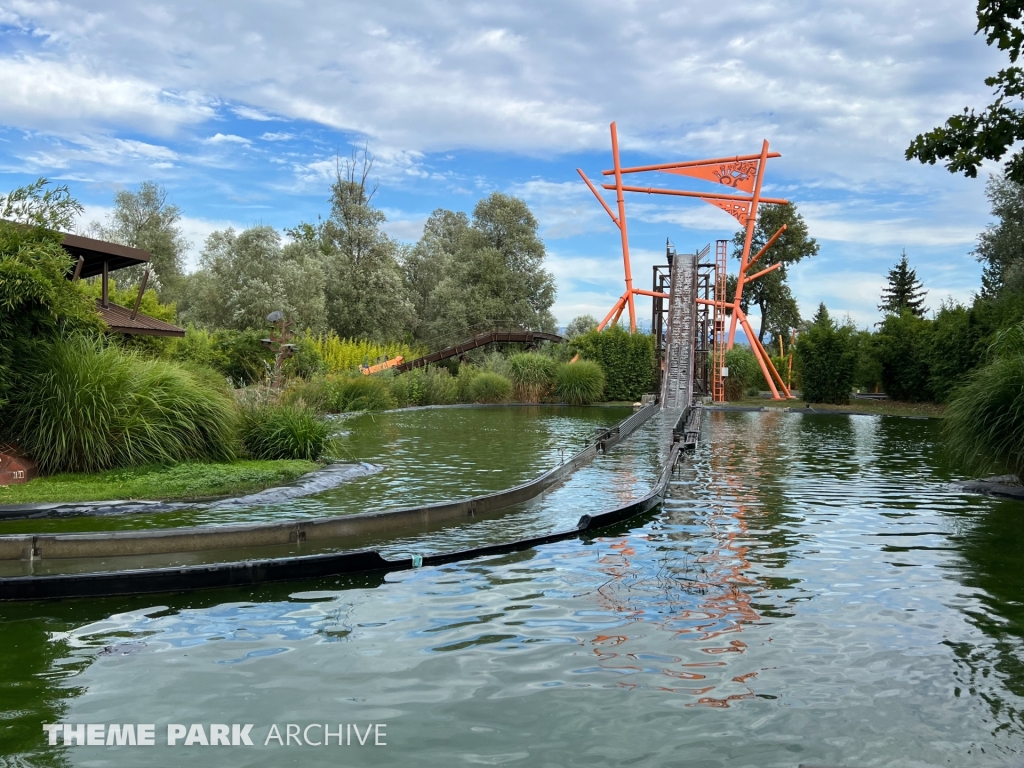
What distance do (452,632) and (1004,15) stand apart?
886cm

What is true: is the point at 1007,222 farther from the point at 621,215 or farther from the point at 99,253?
the point at 99,253

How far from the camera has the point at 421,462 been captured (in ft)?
42.1

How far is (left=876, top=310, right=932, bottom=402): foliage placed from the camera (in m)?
28.3

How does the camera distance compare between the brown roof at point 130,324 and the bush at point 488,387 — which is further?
the bush at point 488,387

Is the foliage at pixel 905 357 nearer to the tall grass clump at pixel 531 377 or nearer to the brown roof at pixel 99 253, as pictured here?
the tall grass clump at pixel 531 377

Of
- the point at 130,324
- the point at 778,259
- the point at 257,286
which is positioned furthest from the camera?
the point at 778,259

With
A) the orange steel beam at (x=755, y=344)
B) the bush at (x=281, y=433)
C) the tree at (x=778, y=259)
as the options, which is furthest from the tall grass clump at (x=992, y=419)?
the tree at (x=778, y=259)

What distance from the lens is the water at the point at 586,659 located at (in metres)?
3.62

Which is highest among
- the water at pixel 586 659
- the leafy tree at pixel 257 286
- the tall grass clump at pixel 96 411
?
the leafy tree at pixel 257 286

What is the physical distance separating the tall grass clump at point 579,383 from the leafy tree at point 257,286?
44.0 feet

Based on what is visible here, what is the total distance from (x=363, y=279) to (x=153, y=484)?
116ft

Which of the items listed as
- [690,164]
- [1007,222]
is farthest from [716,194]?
[1007,222]

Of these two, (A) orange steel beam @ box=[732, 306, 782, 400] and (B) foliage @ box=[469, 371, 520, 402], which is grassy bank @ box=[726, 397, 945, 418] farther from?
(B) foliage @ box=[469, 371, 520, 402]

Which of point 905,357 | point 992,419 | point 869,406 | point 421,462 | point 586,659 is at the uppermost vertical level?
point 905,357
